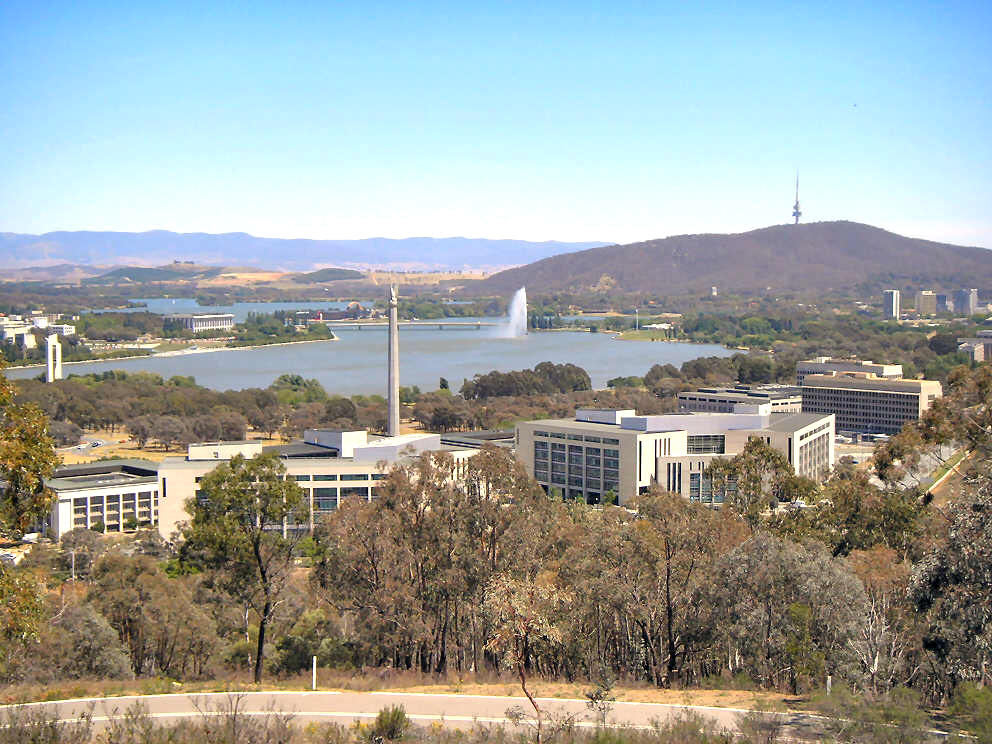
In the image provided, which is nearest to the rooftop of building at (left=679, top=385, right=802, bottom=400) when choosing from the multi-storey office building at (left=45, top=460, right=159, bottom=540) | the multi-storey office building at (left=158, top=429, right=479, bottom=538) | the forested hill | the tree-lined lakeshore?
the multi-storey office building at (left=158, top=429, right=479, bottom=538)

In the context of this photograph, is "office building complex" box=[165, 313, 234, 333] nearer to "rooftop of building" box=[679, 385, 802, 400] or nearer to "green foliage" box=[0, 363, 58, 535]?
"rooftop of building" box=[679, 385, 802, 400]

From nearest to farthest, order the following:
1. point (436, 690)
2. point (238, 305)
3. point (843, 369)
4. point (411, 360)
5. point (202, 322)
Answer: point (436, 690)
point (843, 369)
point (411, 360)
point (202, 322)
point (238, 305)

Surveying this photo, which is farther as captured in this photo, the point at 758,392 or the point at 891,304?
the point at 891,304

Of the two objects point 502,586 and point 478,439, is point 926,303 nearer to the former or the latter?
point 478,439

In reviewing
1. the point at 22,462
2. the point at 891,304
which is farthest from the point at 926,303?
the point at 22,462

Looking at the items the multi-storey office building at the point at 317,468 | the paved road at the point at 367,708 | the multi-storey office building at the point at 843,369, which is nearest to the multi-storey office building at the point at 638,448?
the multi-storey office building at the point at 317,468

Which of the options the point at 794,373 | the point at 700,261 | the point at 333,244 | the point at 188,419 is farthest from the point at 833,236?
the point at 188,419
